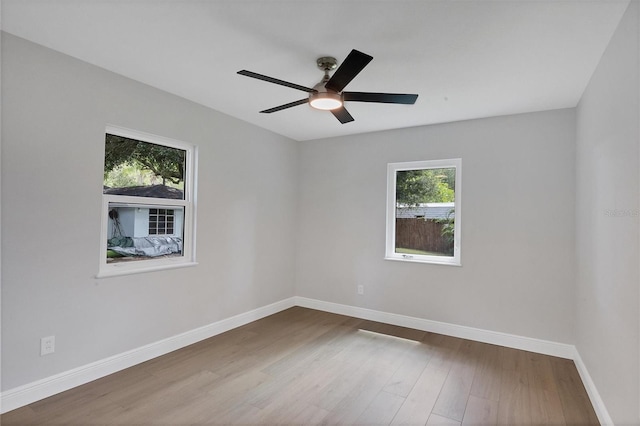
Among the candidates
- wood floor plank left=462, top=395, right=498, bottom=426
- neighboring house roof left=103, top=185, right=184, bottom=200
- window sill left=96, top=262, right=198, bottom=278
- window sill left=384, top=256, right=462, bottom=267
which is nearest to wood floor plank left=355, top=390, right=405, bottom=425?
wood floor plank left=462, top=395, right=498, bottom=426

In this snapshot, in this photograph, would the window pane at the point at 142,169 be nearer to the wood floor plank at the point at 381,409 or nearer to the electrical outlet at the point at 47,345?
the electrical outlet at the point at 47,345

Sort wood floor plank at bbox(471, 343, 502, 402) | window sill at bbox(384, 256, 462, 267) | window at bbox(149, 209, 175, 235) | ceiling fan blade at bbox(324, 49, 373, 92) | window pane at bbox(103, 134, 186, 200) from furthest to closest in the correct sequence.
A: window sill at bbox(384, 256, 462, 267)
window at bbox(149, 209, 175, 235)
window pane at bbox(103, 134, 186, 200)
wood floor plank at bbox(471, 343, 502, 402)
ceiling fan blade at bbox(324, 49, 373, 92)

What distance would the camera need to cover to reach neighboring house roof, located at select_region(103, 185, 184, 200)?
289 centimetres

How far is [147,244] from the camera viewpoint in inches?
125

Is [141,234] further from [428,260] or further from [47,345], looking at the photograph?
[428,260]

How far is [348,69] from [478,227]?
257cm

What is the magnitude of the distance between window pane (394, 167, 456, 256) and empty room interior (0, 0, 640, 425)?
0.09ft

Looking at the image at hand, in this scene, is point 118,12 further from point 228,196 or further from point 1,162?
point 228,196

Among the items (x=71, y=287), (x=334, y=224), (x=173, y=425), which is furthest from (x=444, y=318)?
(x=71, y=287)

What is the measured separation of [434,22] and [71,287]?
3.14 metres

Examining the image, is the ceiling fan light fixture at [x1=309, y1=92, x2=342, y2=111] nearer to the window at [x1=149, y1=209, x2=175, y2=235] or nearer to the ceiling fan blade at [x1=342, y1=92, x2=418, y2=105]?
the ceiling fan blade at [x1=342, y1=92, x2=418, y2=105]

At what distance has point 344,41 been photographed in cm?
219

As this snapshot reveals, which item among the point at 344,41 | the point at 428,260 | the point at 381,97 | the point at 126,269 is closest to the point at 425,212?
the point at 428,260

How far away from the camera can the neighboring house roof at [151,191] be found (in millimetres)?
2892
